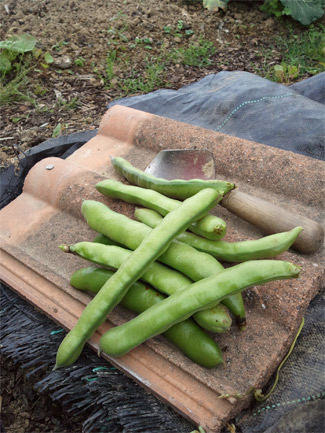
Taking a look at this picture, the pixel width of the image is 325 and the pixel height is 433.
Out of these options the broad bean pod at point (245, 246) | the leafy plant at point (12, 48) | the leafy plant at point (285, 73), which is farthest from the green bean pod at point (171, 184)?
the leafy plant at point (12, 48)

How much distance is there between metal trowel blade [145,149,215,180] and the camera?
2.32 metres

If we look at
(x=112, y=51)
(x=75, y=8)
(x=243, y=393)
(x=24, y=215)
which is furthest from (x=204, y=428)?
(x=75, y=8)

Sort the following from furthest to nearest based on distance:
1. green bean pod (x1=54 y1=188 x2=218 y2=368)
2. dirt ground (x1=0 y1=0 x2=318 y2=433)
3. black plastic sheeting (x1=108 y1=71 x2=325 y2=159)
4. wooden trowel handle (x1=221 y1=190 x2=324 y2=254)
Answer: dirt ground (x1=0 y1=0 x2=318 y2=433), black plastic sheeting (x1=108 y1=71 x2=325 y2=159), wooden trowel handle (x1=221 y1=190 x2=324 y2=254), green bean pod (x1=54 y1=188 x2=218 y2=368)

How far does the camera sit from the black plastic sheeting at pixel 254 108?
3016 mm

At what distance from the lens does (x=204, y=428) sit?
58.2 inches

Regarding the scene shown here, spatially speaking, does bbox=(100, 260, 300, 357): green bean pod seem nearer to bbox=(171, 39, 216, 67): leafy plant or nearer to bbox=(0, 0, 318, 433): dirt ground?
bbox=(0, 0, 318, 433): dirt ground

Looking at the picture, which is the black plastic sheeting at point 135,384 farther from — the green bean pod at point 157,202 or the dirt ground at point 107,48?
the dirt ground at point 107,48

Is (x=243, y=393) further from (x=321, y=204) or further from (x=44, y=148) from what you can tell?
(x=44, y=148)

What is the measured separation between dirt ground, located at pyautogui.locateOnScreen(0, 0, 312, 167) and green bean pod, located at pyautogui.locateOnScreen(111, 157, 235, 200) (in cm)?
204

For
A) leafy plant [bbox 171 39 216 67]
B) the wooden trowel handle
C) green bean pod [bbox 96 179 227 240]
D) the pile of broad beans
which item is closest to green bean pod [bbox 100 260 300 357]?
the pile of broad beans

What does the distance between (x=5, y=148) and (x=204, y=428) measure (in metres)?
3.32

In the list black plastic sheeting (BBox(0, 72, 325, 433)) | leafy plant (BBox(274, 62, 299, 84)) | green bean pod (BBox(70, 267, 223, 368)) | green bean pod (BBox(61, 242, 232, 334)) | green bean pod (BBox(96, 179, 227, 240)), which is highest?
green bean pod (BBox(96, 179, 227, 240))

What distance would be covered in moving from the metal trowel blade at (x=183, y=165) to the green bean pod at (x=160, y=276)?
2.29 ft

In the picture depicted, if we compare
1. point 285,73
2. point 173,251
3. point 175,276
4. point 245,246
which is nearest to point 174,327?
point 175,276
